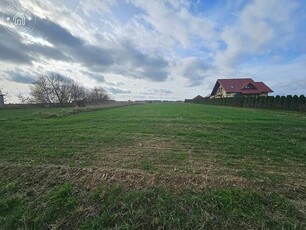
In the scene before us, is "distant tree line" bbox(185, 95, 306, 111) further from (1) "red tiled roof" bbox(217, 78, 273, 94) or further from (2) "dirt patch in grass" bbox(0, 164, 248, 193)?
(2) "dirt patch in grass" bbox(0, 164, 248, 193)

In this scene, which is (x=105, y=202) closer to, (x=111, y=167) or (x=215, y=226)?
(x=111, y=167)

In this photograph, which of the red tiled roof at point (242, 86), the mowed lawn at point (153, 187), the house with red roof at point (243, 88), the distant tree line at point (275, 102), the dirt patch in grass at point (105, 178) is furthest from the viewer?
the red tiled roof at point (242, 86)

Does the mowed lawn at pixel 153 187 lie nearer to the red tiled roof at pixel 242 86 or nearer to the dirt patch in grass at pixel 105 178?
the dirt patch in grass at pixel 105 178

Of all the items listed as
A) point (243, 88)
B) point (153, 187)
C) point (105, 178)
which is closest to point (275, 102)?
point (243, 88)

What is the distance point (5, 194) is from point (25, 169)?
40.1 inches

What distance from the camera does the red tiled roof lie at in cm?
4423

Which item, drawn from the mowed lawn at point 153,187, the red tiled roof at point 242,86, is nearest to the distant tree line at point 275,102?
the red tiled roof at point 242,86

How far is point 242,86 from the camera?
45062mm

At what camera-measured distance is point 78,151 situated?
5469mm

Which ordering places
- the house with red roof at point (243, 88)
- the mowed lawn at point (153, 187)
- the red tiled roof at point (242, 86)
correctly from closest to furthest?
the mowed lawn at point (153, 187), the house with red roof at point (243, 88), the red tiled roof at point (242, 86)

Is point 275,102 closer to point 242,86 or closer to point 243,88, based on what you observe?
point 243,88

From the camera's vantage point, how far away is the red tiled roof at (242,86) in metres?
44.2

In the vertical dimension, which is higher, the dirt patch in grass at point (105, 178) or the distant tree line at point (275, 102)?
the distant tree line at point (275, 102)

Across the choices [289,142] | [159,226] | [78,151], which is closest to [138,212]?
[159,226]
